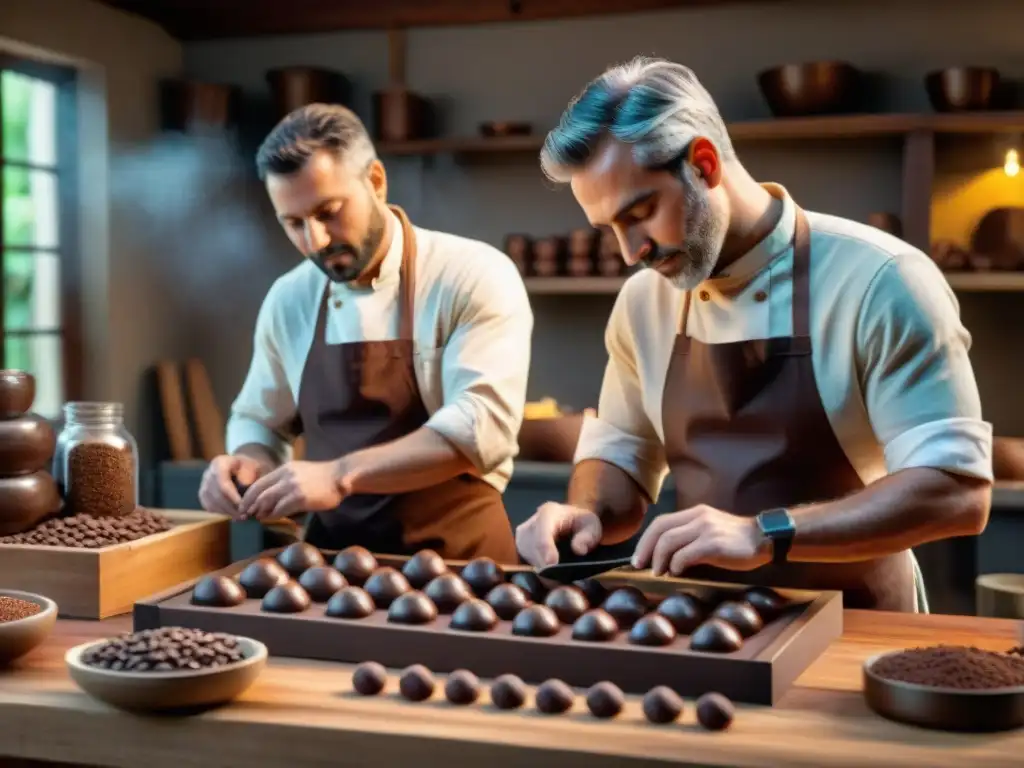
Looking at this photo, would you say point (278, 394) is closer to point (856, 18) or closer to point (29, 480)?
point (29, 480)

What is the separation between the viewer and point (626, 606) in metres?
1.74

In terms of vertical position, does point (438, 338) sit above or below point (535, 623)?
above

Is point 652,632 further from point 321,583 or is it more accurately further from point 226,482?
point 226,482

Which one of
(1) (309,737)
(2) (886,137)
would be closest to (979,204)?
(2) (886,137)

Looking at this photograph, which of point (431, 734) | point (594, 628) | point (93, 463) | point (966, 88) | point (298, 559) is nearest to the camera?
point (431, 734)

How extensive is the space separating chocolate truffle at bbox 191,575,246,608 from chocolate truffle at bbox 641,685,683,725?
663mm

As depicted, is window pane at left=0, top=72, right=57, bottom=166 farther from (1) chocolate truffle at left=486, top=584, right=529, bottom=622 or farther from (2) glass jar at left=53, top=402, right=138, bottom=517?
(1) chocolate truffle at left=486, top=584, right=529, bottom=622

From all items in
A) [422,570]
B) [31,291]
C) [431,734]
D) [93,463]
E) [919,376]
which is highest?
[31,291]

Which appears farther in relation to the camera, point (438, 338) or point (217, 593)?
point (438, 338)

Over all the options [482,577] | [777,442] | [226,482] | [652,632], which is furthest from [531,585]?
[226,482]

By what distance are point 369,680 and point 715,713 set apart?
427 mm

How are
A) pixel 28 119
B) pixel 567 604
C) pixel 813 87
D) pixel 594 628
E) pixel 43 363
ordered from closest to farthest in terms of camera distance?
pixel 594 628 → pixel 567 604 → pixel 813 87 → pixel 28 119 → pixel 43 363

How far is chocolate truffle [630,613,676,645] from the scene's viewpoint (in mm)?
1617

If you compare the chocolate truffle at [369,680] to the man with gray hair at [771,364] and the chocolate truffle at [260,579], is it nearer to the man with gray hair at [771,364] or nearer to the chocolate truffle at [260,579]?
the chocolate truffle at [260,579]
